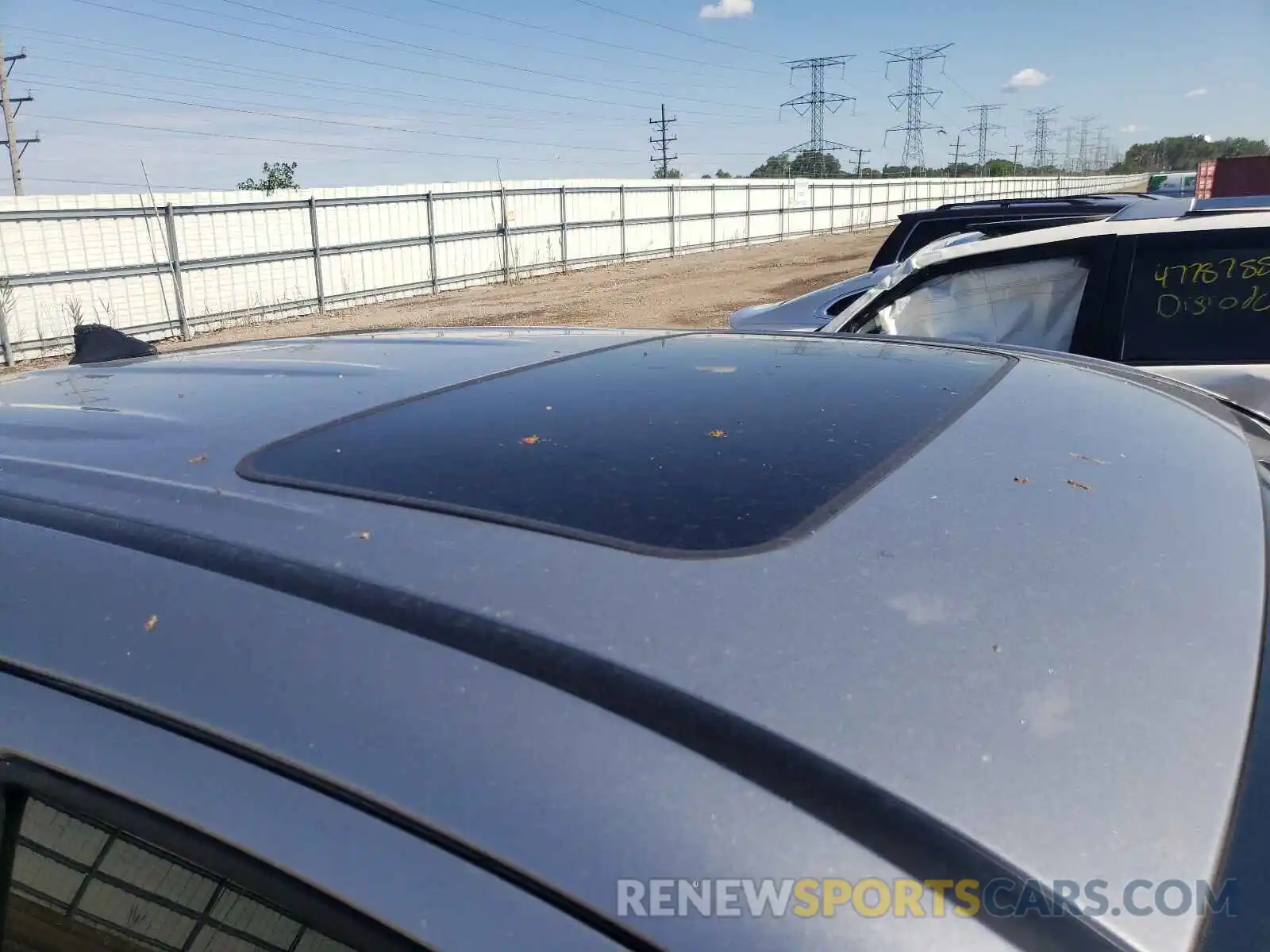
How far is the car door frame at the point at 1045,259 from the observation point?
411cm

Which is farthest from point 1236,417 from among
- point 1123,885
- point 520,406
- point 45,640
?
point 45,640

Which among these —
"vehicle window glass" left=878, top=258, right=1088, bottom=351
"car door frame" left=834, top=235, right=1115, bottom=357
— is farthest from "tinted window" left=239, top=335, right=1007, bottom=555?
"vehicle window glass" left=878, top=258, right=1088, bottom=351

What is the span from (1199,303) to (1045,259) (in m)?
0.67

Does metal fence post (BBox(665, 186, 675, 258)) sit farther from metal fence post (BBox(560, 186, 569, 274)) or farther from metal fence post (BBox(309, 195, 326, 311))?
metal fence post (BBox(309, 195, 326, 311))

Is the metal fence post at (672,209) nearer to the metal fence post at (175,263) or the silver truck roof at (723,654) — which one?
the metal fence post at (175,263)

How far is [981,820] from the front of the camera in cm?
71

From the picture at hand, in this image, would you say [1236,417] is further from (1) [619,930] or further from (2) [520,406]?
(1) [619,930]

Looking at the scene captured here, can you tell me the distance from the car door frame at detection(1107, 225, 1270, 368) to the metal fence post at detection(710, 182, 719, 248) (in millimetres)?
30781

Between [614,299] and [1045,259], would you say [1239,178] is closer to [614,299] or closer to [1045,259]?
[614,299]

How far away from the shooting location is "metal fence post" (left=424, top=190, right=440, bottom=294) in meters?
22.4

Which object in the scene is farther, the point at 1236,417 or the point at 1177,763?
the point at 1236,417

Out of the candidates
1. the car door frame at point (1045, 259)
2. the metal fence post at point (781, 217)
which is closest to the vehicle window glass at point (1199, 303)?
the car door frame at point (1045, 259)

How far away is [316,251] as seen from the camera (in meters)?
19.4

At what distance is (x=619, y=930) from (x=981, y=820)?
28 centimetres
